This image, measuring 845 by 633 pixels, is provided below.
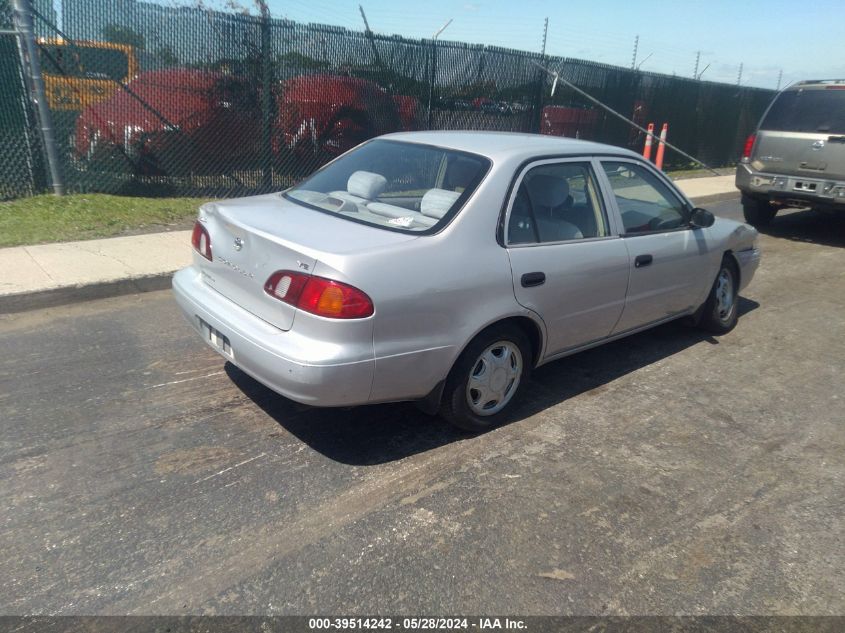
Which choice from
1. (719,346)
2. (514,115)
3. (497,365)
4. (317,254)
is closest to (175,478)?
(317,254)

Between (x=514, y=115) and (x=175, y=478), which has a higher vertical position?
(x=514, y=115)

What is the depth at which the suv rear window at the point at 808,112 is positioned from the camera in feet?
30.5

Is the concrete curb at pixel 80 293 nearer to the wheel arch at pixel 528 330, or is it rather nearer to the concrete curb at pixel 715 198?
the wheel arch at pixel 528 330

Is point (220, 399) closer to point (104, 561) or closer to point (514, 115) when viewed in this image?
point (104, 561)

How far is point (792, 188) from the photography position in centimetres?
972

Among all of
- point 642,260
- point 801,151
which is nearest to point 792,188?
point 801,151

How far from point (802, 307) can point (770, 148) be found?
395 centimetres

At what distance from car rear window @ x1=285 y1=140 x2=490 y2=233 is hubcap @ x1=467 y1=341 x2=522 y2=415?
81 cm

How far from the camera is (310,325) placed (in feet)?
10.9

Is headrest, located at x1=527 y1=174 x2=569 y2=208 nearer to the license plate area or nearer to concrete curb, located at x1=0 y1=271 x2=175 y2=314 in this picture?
the license plate area

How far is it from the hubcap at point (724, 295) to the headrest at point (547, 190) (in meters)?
2.11

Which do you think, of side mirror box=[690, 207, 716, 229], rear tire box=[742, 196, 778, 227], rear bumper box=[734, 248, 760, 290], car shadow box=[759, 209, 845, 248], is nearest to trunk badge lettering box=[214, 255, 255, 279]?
side mirror box=[690, 207, 716, 229]

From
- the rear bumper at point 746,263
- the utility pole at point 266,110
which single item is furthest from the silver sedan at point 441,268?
the utility pole at point 266,110

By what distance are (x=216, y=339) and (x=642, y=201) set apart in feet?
9.99
